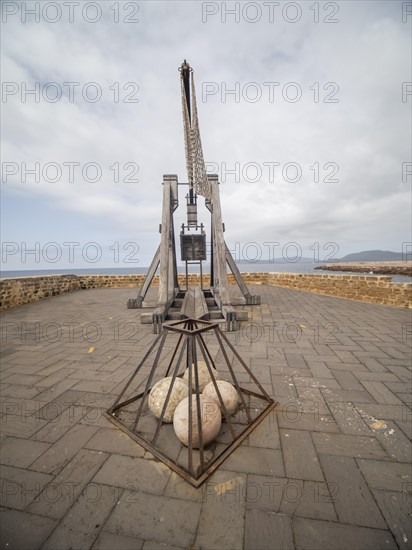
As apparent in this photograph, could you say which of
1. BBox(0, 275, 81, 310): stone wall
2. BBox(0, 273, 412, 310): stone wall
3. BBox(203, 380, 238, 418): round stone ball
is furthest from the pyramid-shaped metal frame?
BBox(0, 275, 81, 310): stone wall

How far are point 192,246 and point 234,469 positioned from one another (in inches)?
203

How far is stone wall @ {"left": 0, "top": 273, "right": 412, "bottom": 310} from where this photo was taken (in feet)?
23.5

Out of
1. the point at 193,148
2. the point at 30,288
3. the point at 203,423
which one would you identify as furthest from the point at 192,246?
the point at 30,288

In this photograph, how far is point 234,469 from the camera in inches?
64.4

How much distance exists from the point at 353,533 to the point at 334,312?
570 cm

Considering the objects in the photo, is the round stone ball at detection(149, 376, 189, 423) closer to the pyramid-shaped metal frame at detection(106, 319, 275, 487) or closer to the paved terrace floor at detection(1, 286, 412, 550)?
the pyramid-shaped metal frame at detection(106, 319, 275, 487)

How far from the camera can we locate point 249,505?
1393 mm

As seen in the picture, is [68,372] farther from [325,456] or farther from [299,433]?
[325,456]

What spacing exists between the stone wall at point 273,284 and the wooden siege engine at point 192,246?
384 cm

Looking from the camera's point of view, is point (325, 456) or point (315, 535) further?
point (325, 456)

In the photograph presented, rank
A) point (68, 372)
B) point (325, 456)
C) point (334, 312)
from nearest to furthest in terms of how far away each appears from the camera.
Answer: point (325, 456), point (68, 372), point (334, 312)

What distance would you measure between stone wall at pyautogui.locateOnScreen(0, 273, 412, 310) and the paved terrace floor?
15.7 feet

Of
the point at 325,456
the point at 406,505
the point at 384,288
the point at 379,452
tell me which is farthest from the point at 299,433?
the point at 384,288

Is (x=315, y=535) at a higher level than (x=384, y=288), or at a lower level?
lower
